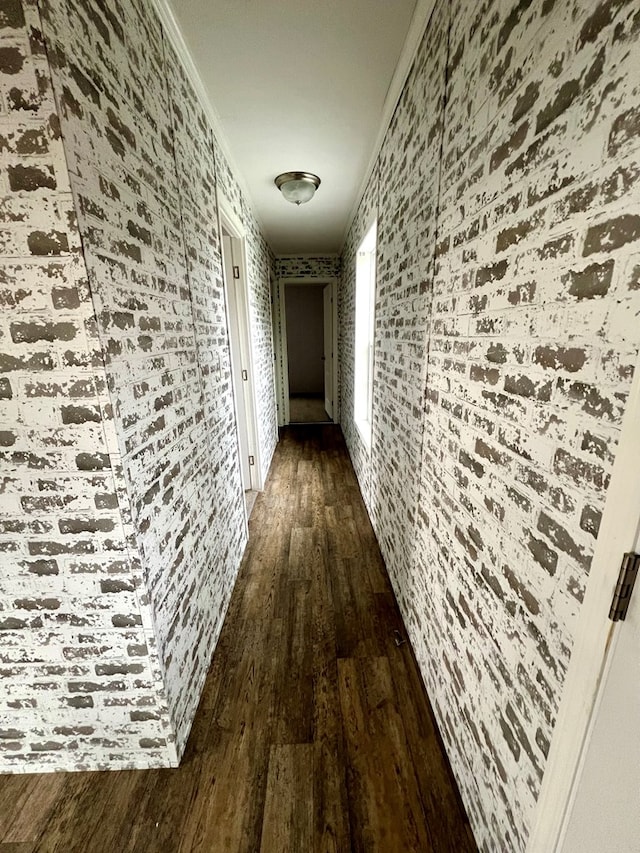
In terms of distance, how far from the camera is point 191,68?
1.56 m

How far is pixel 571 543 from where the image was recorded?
69 centimetres

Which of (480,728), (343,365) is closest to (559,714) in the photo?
(480,728)

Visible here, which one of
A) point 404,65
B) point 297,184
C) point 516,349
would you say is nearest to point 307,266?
point 297,184

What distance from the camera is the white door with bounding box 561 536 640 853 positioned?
1.84 feet

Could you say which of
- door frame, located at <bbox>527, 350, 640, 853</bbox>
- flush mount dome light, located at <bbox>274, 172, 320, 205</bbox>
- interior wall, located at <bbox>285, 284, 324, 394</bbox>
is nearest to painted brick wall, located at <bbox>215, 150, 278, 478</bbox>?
flush mount dome light, located at <bbox>274, 172, 320, 205</bbox>

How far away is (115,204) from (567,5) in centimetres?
114

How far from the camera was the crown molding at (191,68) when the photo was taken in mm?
1294

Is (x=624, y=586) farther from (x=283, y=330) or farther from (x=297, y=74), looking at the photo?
(x=283, y=330)

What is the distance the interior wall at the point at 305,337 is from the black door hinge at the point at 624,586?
25.3ft

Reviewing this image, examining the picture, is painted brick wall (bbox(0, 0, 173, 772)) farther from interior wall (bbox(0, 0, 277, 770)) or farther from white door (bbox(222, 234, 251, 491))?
white door (bbox(222, 234, 251, 491))

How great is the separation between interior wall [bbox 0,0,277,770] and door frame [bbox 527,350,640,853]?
1125 mm

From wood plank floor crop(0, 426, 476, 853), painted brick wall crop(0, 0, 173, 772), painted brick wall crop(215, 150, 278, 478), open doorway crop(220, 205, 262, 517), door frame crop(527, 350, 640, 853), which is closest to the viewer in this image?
door frame crop(527, 350, 640, 853)

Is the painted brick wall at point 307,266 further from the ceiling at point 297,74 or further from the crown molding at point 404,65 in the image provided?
the crown molding at point 404,65

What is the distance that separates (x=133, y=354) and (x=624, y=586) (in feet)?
4.23
